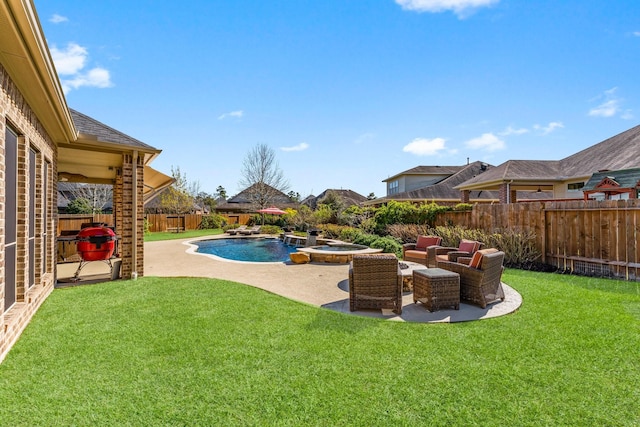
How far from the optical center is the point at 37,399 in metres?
2.94

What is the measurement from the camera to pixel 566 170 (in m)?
19.0

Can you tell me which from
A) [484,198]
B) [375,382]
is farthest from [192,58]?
[484,198]

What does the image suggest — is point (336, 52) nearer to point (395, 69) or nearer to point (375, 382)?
point (395, 69)

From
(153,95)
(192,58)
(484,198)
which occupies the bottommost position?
(484,198)

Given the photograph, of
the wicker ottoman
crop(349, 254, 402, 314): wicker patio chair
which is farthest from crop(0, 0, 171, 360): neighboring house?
the wicker ottoman

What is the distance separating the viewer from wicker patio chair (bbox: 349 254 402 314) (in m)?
5.60

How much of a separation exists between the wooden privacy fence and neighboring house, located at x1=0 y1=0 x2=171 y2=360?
11.7 metres

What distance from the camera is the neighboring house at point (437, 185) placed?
28750 millimetres

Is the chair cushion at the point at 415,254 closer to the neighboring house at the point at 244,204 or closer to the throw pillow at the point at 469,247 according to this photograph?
the throw pillow at the point at 469,247

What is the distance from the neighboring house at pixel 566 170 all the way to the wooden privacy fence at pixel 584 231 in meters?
8.14

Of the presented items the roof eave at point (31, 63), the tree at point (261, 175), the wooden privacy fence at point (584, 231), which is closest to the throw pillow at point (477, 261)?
the wooden privacy fence at point (584, 231)

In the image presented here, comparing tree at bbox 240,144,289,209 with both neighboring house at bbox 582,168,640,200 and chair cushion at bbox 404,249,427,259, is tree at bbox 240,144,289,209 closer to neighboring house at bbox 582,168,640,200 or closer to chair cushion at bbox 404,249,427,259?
chair cushion at bbox 404,249,427,259

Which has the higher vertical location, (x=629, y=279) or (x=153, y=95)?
(x=153, y=95)

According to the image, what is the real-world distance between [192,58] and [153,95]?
112 inches
